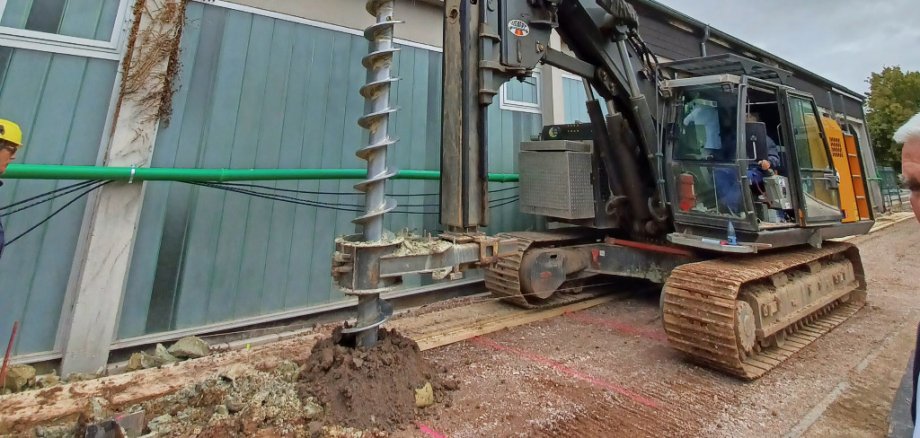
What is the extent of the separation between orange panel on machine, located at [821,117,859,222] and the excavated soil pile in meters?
5.12

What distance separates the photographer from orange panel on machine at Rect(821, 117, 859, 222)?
4551 millimetres

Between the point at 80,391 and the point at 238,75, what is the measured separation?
2844mm

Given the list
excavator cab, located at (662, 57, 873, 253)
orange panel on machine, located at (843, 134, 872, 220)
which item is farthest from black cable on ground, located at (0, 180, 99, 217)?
orange panel on machine, located at (843, 134, 872, 220)

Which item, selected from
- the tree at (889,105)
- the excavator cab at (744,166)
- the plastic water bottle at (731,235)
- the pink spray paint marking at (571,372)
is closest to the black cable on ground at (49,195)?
the pink spray paint marking at (571,372)

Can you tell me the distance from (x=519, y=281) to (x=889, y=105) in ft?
99.9

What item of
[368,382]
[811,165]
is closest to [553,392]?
[368,382]

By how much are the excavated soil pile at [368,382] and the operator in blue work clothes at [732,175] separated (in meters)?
3.21

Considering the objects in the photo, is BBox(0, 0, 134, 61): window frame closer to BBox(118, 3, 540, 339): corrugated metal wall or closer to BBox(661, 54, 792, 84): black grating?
BBox(118, 3, 540, 339): corrugated metal wall

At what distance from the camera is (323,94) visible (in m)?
4.38

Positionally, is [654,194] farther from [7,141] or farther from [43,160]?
[43,160]

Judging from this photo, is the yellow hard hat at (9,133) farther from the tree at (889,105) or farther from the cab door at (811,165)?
the tree at (889,105)

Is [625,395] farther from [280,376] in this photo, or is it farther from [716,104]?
[716,104]

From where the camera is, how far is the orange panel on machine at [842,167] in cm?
455

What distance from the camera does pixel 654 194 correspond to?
453 centimetres
